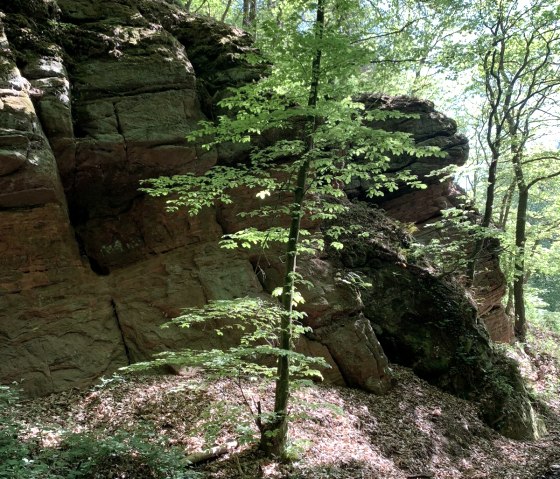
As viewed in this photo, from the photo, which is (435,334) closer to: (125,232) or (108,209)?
(125,232)

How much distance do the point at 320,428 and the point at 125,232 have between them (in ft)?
20.5

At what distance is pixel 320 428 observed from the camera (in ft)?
25.1

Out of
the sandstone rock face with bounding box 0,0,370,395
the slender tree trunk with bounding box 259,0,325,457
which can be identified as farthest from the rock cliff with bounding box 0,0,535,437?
the slender tree trunk with bounding box 259,0,325,457

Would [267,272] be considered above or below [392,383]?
above

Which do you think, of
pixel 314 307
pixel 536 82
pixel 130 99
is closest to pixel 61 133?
pixel 130 99

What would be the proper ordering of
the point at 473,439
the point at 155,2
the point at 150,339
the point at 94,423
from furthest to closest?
the point at 155,2
the point at 473,439
the point at 150,339
the point at 94,423

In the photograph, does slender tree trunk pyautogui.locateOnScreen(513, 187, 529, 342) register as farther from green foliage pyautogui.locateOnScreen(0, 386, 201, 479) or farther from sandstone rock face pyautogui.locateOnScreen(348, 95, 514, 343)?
green foliage pyautogui.locateOnScreen(0, 386, 201, 479)

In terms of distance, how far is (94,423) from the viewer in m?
6.38

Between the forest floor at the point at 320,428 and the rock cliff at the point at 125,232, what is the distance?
30.0 inches

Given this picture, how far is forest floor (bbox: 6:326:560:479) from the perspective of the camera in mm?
5953

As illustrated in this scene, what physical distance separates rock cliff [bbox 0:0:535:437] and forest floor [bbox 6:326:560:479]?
763 millimetres

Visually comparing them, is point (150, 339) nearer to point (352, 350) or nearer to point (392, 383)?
point (352, 350)

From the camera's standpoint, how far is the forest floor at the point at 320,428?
595 centimetres

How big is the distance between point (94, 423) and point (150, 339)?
2.52 m
